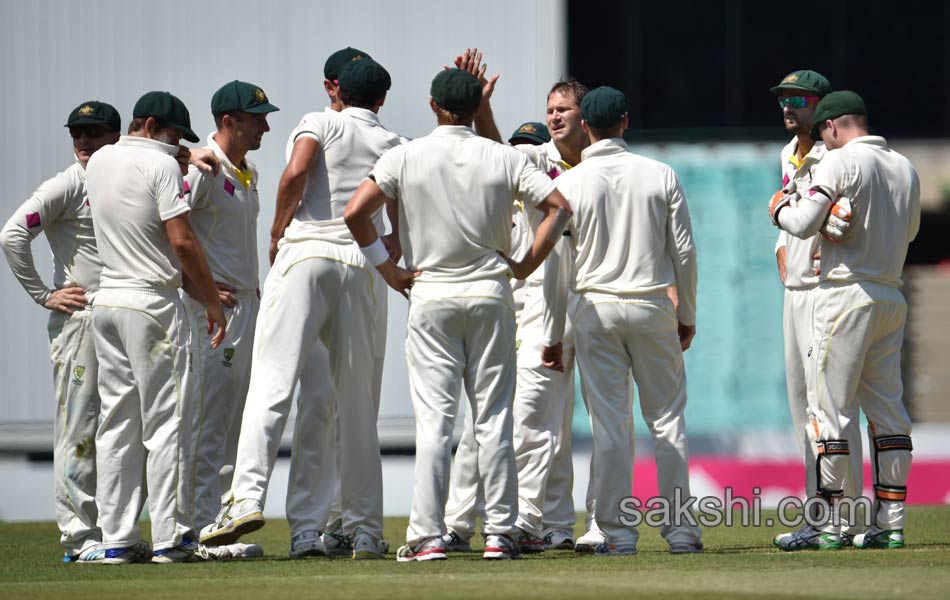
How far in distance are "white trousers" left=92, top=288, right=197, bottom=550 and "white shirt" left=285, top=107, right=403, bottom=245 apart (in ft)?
2.51

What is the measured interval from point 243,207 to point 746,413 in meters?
9.01

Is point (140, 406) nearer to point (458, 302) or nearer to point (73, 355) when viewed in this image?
point (73, 355)

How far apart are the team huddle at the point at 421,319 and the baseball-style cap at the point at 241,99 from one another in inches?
0.9

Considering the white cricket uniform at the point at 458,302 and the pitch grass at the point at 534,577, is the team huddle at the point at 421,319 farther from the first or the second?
the pitch grass at the point at 534,577

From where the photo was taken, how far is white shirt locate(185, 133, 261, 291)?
8016mm

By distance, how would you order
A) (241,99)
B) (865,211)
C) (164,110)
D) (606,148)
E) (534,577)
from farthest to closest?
(241,99)
(865,211)
(606,148)
(164,110)
(534,577)

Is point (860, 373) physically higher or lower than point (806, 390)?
higher

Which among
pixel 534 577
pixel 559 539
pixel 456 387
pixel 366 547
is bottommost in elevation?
pixel 559 539

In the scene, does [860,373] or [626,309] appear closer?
[626,309]

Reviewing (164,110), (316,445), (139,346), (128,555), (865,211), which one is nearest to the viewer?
(139,346)

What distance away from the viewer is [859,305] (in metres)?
7.81

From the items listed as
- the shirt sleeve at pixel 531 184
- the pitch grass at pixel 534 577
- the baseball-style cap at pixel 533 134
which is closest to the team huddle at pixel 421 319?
the shirt sleeve at pixel 531 184

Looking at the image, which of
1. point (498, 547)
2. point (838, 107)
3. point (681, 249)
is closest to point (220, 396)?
point (498, 547)

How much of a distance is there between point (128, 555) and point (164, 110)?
2.17 m
